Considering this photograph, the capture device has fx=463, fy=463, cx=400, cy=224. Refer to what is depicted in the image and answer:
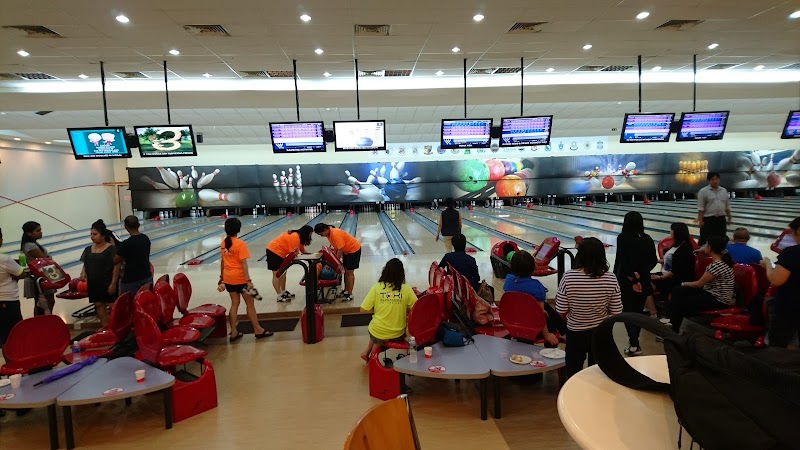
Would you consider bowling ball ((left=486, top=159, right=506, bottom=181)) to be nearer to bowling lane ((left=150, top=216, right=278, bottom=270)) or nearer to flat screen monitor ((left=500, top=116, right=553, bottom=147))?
bowling lane ((left=150, top=216, right=278, bottom=270))

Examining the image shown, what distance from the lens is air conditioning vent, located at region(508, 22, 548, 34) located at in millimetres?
5113

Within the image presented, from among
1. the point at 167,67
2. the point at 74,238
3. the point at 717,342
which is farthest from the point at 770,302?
the point at 74,238

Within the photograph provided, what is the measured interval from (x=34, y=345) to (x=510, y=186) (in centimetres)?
2022

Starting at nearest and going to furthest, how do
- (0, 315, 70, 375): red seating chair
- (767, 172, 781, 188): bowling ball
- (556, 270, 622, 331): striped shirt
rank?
(556, 270, 622, 331): striped shirt, (0, 315, 70, 375): red seating chair, (767, 172, 781, 188): bowling ball

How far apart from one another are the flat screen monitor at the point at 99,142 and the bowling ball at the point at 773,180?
25.4 meters

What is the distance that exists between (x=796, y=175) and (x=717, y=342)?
2654 cm

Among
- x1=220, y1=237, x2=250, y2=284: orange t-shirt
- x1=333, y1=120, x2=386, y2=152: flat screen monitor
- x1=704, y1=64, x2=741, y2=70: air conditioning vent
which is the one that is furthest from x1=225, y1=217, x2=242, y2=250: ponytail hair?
x1=704, y1=64, x2=741, y2=70: air conditioning vent

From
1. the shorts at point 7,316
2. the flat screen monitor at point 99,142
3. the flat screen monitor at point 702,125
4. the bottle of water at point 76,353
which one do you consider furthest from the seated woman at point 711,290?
the flat screen monitor at point 99,142

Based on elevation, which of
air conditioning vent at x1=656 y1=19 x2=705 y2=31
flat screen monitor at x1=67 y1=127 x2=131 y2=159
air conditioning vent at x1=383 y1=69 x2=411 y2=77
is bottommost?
flat screen monitor at x1=67 y1=127 x2=131 y2=159

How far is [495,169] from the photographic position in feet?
70.9

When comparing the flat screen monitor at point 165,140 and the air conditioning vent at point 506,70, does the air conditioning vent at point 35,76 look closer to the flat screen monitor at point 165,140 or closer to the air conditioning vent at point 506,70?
the flat screen monitor at point 165,140

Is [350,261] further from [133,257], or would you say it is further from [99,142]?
[99,142]

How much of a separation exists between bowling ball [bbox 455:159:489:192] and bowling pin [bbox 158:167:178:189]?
12412mm

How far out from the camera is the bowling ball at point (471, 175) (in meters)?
21.4
